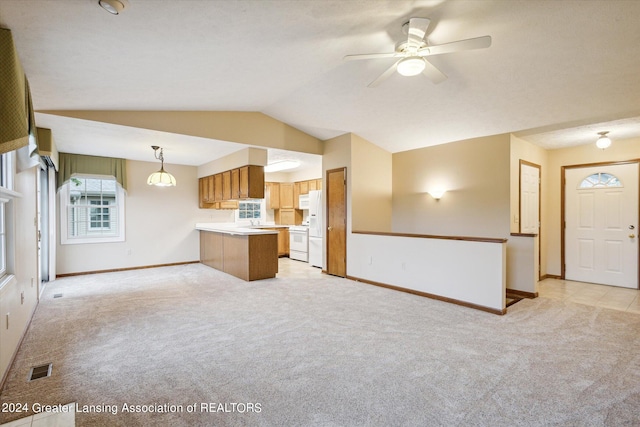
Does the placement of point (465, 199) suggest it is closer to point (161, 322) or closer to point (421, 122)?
point (421, 122)

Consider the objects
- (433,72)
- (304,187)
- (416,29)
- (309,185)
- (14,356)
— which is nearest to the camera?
(416,29)

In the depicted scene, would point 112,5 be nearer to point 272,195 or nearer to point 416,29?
point 416,29

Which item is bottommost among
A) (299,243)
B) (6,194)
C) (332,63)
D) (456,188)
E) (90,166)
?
(299,243)

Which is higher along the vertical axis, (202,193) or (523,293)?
(202,193)

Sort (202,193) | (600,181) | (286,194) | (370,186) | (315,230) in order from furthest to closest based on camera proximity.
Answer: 1. (286,194)
2. (202,193)
3. (315,230)
4. (370,186)
5. (600,181)

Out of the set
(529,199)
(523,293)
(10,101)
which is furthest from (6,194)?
(529,199)

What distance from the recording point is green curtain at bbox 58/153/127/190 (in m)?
5.79

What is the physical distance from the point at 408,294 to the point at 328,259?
185 cm

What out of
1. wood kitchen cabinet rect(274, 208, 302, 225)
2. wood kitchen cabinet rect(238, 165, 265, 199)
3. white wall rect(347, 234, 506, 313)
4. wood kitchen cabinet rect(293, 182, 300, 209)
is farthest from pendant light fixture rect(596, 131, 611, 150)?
wood kitchen cabinet rect(274, 208, 302, 225)

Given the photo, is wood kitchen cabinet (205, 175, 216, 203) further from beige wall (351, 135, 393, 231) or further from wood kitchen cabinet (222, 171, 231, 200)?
beige wall (351, 135, 393, 231)

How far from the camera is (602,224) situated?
17.3ft

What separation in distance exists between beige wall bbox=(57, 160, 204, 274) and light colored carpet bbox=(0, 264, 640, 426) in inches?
78.6

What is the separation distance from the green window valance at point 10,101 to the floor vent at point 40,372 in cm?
172

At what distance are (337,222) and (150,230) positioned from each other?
4206 millimetres
